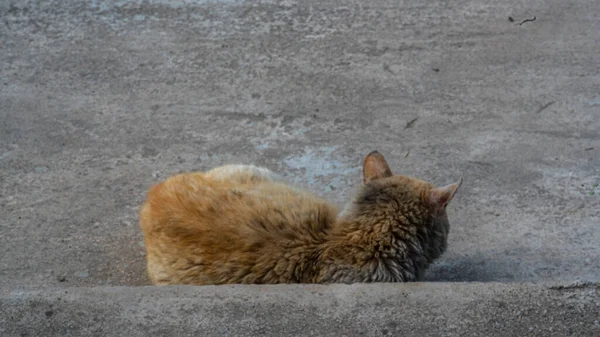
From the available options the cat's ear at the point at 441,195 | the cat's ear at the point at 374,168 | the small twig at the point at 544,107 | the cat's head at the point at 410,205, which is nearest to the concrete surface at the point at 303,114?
the small twig at the point at 544,107

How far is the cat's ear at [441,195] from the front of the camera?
13.4ft

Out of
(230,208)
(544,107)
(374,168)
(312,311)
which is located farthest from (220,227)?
(544,107)

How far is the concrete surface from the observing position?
4875mm

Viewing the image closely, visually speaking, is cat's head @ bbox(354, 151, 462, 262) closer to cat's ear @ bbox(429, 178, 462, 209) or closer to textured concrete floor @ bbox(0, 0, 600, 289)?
cat's ear @ bbox(429, 178, 462, 209)

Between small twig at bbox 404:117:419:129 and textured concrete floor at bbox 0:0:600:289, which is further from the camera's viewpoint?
small twig at bbox 404:117:419:129

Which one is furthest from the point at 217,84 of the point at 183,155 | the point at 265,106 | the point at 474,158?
the point at 474,158

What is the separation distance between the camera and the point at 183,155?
5.82 meters

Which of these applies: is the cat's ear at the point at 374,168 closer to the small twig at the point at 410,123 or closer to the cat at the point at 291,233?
the cat at the point at 291,233

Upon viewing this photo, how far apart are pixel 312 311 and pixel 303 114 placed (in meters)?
3.06

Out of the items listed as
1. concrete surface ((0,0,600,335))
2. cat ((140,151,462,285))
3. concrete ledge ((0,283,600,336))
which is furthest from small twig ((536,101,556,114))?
concrete ledge ((0,283,600,336))

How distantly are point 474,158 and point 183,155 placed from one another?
7.06 ft

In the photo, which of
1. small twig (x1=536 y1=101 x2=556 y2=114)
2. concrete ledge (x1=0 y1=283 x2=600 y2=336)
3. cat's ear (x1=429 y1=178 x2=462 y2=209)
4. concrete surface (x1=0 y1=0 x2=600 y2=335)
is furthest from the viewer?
small twig (x1=536 y1=101 x2=556 y2=114)

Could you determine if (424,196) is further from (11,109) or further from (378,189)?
(11,109)

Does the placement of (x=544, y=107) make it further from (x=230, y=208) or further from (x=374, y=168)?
(x=230, y=208)
